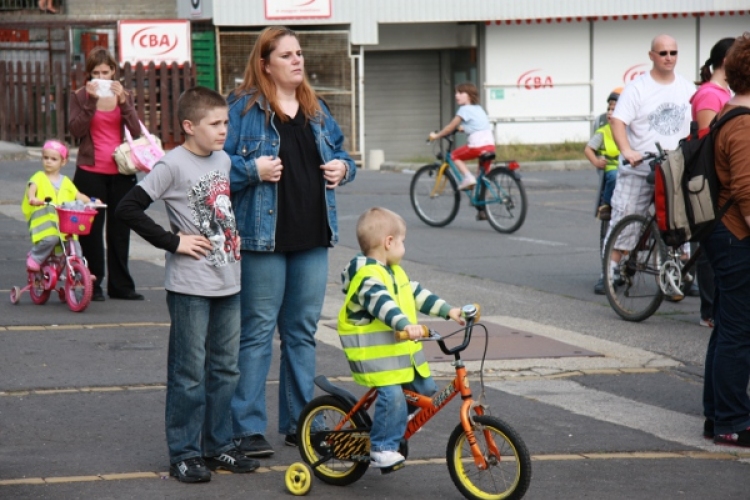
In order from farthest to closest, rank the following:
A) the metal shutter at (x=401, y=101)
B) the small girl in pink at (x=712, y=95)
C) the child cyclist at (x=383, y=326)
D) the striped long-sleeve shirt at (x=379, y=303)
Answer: the metal shutter at (x=401, y=101), the small girl in pink at (x=712, y=95), the child cyclist at (x=383, y=326), the striped long-sleeve shirt at (x=379, y=303)

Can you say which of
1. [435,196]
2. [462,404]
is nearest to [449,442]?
[462,404]

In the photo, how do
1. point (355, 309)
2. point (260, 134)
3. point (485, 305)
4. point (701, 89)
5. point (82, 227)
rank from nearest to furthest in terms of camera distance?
point (355, 309), point (260, 134), point (701, 89), point (82, 227), point (485, 305)

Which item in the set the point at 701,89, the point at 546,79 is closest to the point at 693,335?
the point at 701,89

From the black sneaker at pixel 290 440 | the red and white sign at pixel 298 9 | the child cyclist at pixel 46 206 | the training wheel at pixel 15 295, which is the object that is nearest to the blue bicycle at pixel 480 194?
the child cyclist at pixel 46 206

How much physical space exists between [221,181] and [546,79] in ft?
85.3

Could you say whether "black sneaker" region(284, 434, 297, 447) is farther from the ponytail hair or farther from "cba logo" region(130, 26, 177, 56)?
"cba logo" region(130, 26, 177, 56)

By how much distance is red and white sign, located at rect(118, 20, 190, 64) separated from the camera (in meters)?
27.0

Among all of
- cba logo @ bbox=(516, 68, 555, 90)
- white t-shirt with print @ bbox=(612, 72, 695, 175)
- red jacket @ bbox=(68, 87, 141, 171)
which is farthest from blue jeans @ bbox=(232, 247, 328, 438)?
cba logo @ bbox=(516, 68, 555, 90)

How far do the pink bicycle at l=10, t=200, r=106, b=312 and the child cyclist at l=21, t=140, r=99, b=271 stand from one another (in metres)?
0.06

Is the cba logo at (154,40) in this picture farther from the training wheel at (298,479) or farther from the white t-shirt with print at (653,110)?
the training wheel at (298,479)

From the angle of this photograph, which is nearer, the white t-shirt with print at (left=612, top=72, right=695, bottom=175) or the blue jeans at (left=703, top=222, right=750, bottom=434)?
the blue jeans at (left=703, top=222, right=750, bottom=434)

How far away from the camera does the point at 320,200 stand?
19.9 ft

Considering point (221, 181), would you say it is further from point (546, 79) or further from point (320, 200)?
point (546, 79)

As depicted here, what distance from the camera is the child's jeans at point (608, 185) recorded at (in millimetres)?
11664
